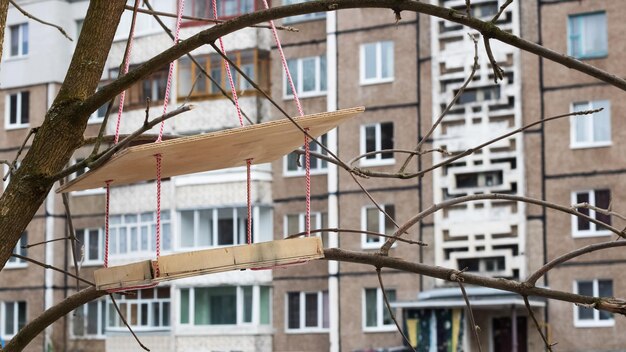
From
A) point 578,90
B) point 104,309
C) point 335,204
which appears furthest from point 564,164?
point 104,309

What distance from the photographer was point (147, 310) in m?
40.9

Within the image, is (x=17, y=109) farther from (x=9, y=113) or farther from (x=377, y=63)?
(x=377, y=63)

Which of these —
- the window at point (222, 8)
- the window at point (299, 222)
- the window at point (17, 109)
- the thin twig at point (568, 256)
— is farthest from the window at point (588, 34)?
the thin twig at point (568, 256)

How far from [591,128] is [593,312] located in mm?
4924

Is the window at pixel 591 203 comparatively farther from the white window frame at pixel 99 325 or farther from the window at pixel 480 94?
the white window frame at pixel 99 325

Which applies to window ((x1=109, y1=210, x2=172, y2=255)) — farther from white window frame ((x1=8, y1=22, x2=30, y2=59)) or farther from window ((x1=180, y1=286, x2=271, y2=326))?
white window frame ((x1=8, y1=22, x2=30, y2=59))

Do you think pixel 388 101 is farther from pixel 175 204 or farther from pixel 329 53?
pixel 175 204

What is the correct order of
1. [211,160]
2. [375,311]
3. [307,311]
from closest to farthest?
[211,160] → [375,311] → [307,311]

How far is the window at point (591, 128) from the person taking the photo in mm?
34688

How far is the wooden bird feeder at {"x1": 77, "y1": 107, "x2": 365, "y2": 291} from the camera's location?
661cm

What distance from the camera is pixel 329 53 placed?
127 ft

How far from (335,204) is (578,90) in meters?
7.88

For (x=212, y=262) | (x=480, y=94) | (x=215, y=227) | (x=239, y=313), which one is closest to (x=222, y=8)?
(x=215, y=227)

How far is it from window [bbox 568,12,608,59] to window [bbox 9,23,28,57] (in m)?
19.9
